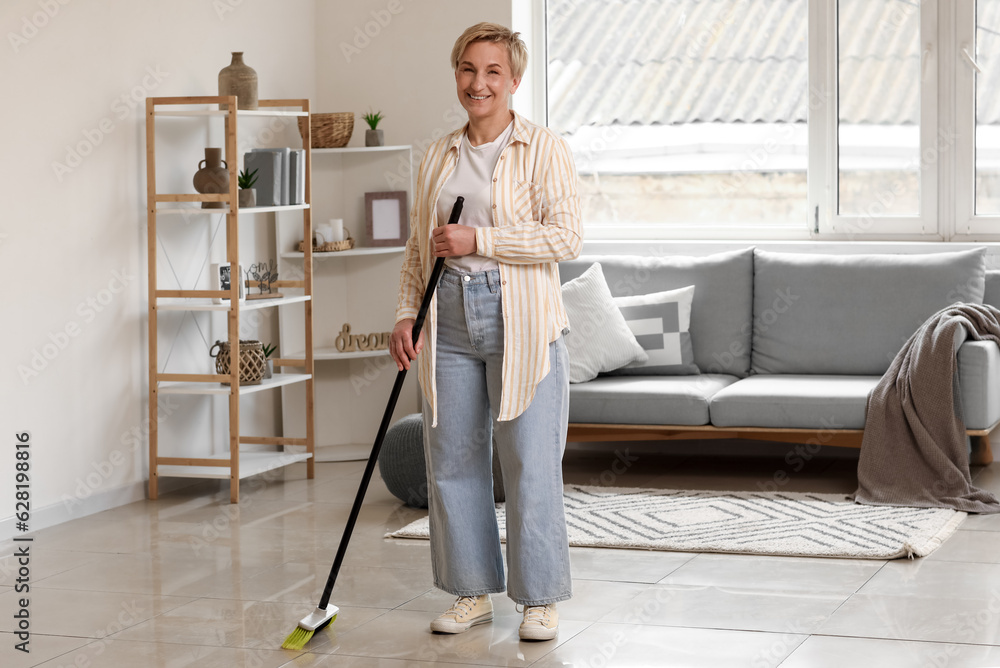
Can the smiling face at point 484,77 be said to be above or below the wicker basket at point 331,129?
below

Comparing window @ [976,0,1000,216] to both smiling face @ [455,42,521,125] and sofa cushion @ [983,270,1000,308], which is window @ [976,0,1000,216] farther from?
smiling face @ [455,42,521,125]

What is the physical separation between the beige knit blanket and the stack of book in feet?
7.80

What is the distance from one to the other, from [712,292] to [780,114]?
1.00m

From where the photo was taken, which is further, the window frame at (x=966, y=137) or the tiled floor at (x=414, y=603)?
the window frame at (x=966, y=137)

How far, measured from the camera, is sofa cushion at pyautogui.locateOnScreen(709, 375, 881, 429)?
4312 millimetres

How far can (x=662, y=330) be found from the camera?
4.92 meters

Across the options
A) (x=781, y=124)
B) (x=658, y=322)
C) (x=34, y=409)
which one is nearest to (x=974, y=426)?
(x=658, y=322)

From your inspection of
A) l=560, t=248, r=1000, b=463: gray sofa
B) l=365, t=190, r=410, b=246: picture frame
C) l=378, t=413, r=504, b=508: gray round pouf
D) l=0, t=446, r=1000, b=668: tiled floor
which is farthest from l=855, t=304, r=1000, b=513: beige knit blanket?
l=365, t=190, r=410, b=246: picture frame

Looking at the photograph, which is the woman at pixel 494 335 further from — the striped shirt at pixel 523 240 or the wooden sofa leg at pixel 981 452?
the wooden sofa leg at pixel 981 452

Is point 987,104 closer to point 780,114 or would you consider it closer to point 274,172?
point 780,114
